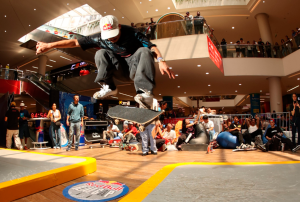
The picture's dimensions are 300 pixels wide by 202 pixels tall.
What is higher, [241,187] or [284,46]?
[284,46]

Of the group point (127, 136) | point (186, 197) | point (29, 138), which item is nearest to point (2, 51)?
point (29, 138)

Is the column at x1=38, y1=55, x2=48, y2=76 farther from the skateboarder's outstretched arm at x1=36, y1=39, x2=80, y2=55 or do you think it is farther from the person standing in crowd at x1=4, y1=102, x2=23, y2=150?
the skateboarder's outstretched arm at x1=36, y1=39, x2=80, y2=55

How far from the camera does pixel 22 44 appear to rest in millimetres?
16500

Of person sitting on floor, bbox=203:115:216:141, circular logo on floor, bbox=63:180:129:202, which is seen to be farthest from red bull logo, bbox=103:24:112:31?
person sitting on floor, bbox=203:115:216:141

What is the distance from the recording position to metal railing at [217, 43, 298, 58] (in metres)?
12.9

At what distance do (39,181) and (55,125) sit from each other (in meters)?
6.14

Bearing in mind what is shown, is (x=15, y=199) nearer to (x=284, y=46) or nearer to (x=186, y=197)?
(x=186, y=197)

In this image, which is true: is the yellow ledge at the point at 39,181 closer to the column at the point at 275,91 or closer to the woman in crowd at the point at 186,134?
the woman in crowd at the point at 186,134

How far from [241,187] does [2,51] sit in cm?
2219

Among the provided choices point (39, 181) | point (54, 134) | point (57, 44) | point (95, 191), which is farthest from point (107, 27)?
point (54, 134)

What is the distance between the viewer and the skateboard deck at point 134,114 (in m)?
1.21

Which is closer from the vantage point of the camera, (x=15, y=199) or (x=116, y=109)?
(x=116, y=109)

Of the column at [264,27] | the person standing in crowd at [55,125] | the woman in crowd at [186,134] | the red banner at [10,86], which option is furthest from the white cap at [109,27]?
the column at [264,27]

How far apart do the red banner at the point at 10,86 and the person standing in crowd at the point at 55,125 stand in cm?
834
